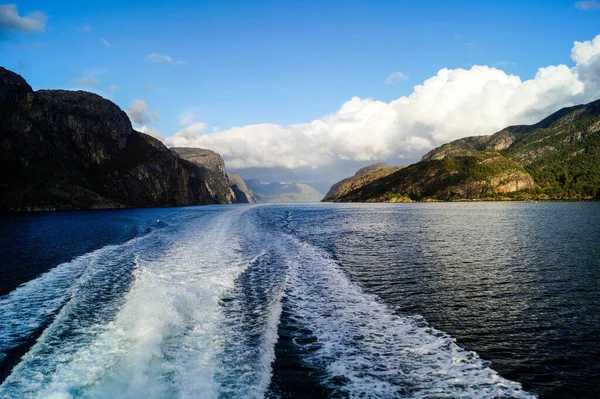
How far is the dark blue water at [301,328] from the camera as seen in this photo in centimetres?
1109

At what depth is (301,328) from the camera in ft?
52.9

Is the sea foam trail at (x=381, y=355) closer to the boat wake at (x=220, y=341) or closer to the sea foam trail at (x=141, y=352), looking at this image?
the boat wake at (x=220, y=341)

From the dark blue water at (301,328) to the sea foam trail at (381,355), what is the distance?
0.22 ft

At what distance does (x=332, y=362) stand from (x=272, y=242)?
109 ft

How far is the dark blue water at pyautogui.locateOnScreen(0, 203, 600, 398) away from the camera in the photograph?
11.1 meters

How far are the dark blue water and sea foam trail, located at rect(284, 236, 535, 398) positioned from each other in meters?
0.07

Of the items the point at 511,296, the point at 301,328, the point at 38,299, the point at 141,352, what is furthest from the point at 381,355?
the point at 38,299

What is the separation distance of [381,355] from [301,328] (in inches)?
169

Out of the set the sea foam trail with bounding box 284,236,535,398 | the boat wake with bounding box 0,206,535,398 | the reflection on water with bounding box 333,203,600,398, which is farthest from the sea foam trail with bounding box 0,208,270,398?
the reflection on water with bounding box 333,203,600,398

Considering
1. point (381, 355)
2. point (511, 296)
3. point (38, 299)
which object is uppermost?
point (38, 299)

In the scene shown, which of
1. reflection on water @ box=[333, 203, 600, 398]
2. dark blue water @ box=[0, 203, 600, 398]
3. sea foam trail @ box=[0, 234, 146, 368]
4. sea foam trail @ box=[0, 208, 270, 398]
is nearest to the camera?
sea foam trail @ box=[0, 208, 270, 398]

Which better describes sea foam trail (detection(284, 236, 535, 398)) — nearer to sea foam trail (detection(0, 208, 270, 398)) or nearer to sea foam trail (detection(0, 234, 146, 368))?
sea foam trail (detection(0, 208, 270, 398))

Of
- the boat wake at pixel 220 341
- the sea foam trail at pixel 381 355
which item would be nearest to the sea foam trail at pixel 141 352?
the boat wake at pixel 220 341

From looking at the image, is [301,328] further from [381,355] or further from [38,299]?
[38,299]
